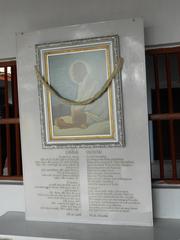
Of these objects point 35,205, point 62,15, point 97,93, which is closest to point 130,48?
point 97,93

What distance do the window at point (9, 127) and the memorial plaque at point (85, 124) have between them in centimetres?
23

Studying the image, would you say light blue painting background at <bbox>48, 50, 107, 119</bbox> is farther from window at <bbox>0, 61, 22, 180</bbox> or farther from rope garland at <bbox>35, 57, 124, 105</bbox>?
window at <bbox>0, 61, 22, 180</bbox>

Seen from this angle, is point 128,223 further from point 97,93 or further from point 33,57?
point 33,57

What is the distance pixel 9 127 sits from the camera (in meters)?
2.54

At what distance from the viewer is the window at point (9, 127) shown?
2500mm

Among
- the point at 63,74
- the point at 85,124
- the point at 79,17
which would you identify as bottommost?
the point at 85,124

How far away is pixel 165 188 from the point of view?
2180 millimetres

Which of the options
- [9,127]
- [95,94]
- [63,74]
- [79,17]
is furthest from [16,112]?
[79,17]

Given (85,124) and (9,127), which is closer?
(85,124)

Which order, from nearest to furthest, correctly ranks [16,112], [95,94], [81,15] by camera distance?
[95,94], [81,15], [16,112]

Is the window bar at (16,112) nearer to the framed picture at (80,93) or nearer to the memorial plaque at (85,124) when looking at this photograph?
the memorial plaque at (85,124)

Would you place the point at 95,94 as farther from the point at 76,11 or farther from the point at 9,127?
the point at 9,127

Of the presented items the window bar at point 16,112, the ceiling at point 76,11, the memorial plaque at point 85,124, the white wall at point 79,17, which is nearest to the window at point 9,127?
the window bar at point 16,112

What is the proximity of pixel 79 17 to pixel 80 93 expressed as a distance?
57 centimetres
